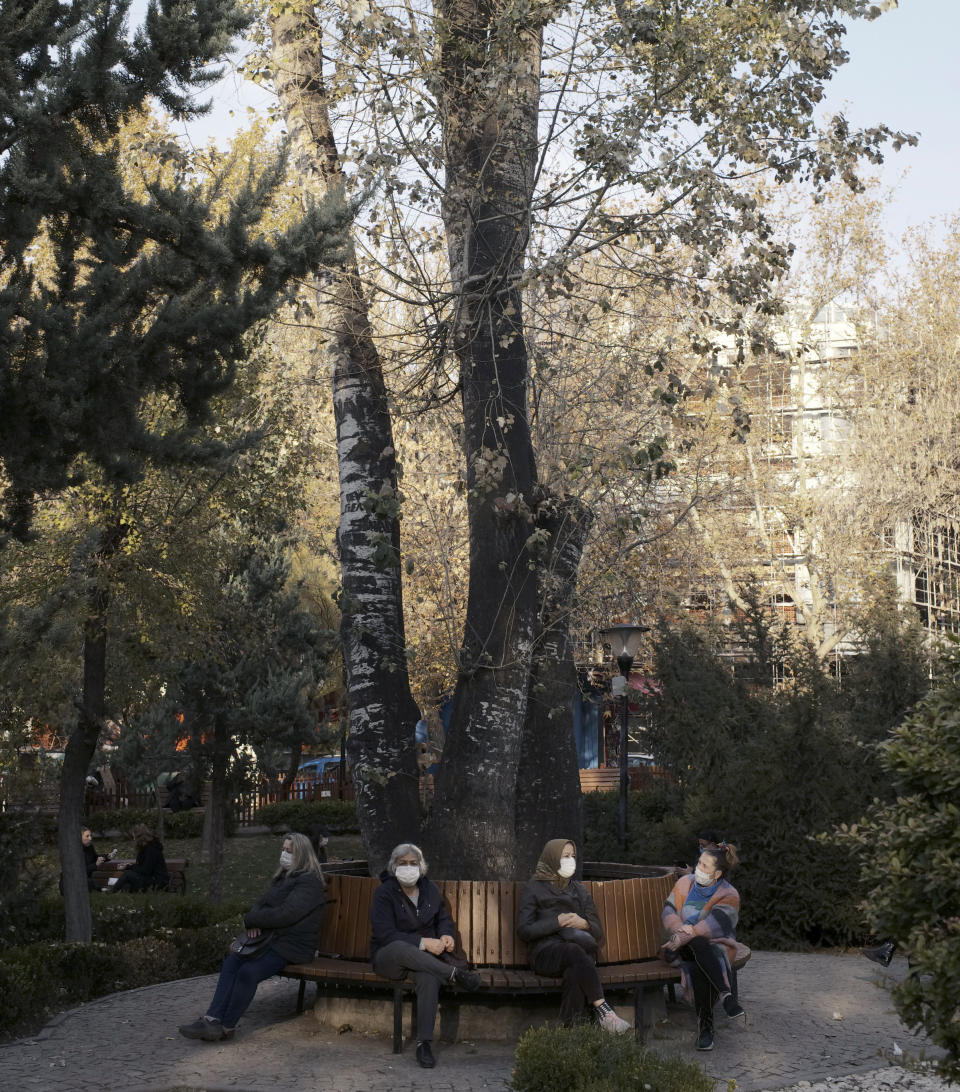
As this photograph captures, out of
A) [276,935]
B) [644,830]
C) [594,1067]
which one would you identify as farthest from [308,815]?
[594,1067]

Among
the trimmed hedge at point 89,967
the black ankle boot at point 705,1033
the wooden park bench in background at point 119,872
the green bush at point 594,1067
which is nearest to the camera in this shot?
the green bush at point 594,1067

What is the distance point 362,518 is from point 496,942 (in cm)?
347

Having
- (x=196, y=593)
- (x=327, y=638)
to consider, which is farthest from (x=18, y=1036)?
(x=327, y=638)

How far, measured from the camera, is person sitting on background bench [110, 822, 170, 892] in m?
16.8

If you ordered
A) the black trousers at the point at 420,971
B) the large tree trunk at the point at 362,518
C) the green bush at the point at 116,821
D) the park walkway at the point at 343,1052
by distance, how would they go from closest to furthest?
1. the park walkway at the point at 343,1052
2. the black trousers at the point at 420,971
3. the large tree trunk at the point at 362,518
4. the green bush at the point at 116,821

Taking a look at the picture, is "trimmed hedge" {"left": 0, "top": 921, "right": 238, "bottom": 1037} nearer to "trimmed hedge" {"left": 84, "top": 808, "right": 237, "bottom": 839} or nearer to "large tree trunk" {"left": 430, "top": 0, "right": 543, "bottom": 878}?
"large tree trunk" {"left": 430, "top": 0, "right": 543, "bottom": 878}

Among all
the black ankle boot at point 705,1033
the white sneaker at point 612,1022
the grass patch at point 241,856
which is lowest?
the grass patch at point 241,856

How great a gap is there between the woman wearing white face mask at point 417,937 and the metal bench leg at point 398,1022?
0.13 metres

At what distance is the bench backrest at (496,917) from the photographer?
859 centimetres

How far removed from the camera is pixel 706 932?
8539 mm

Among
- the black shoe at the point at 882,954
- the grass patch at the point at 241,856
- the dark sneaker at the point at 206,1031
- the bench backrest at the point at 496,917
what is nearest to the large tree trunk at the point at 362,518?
the bench backrest at the point at 496,917

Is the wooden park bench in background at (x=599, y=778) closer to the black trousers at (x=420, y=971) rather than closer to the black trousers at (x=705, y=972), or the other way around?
the black trousers at (x=705, y=972)

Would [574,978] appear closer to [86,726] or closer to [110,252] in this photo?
[110,252]

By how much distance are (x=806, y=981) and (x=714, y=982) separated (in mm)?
2780
